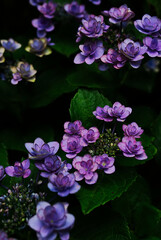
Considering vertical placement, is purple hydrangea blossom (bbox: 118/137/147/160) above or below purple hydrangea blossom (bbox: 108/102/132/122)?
below

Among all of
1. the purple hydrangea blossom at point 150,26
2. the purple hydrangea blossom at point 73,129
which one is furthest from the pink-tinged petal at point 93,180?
the purple hydrangea blossom at point 150,26

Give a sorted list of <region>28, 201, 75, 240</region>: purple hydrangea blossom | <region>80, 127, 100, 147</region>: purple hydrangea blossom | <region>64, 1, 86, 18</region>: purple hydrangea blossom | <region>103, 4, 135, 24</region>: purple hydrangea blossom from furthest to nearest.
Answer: <region>64, 1, 86, 18</region>: purple hydrangea blossom < <region>103, 4, 135, 24</region>: purple hydrangea blossom < <region>80, 127, 100, 147</region>: purple hydrangea blossom < <region>28, 201, 75, 240</region>: purple hydrangea blossom

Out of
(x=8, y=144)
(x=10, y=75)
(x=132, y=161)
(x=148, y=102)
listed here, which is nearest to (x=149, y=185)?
(x=132, y=161)

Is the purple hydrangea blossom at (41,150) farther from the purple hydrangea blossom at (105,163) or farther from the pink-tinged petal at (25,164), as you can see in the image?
the purple hydrangea blossom at (105,163)

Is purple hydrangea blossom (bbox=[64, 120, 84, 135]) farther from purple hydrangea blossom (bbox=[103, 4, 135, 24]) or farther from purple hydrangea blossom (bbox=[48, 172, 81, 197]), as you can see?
purple hydrangea blossom (bbox=[103, 4, 135, 24])

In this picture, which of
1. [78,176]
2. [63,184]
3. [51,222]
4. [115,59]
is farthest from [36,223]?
[115,59]

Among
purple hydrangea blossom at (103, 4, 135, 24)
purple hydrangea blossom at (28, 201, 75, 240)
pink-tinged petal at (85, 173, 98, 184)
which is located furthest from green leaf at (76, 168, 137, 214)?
purple hydrangea blossom at (103, 4, 135, 24)

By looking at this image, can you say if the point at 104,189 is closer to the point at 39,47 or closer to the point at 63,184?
the point at 63,184
